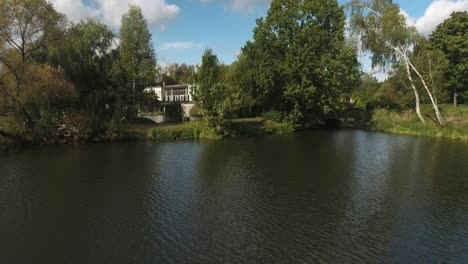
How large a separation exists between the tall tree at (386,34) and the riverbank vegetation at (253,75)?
118 mm

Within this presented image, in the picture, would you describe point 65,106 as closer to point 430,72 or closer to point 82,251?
point 82,251

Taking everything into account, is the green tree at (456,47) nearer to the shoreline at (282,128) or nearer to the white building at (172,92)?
the shoreline at (282,128)

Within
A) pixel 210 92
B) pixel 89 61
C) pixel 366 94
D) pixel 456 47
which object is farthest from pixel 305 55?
pixel 366 94

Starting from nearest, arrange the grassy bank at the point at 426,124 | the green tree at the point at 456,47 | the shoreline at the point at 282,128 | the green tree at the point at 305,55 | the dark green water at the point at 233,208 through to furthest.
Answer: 1. the dark green water at the point at 233,208
2. the shoreline at the point at 282,128
3. the grassy bank at the point at 426,124
4. the green tree at the point at 305,55
5. the green tree at the point at 456,47

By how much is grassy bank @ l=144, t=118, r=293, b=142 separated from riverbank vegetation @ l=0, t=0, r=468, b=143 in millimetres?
110

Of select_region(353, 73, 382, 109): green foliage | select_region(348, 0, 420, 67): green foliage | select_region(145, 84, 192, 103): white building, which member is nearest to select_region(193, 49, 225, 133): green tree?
select_region(348, 0, 420, 67): green foliage

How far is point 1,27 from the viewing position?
29281 mm

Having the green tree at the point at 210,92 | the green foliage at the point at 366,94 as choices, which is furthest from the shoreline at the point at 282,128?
the green foliage at the point at 366,94

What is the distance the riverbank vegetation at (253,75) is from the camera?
3186 cm

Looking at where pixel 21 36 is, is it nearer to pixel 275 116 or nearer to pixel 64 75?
pixel 64 75

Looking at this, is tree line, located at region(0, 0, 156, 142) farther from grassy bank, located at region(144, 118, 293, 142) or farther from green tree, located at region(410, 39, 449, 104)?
green tree, located at region(410, 39, 449, 104)

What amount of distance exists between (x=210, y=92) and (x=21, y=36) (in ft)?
56.1

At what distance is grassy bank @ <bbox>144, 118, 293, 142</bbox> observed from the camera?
36031 millimetres

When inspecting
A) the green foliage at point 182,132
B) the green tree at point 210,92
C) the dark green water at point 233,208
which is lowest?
the dark green water at point 233,208
